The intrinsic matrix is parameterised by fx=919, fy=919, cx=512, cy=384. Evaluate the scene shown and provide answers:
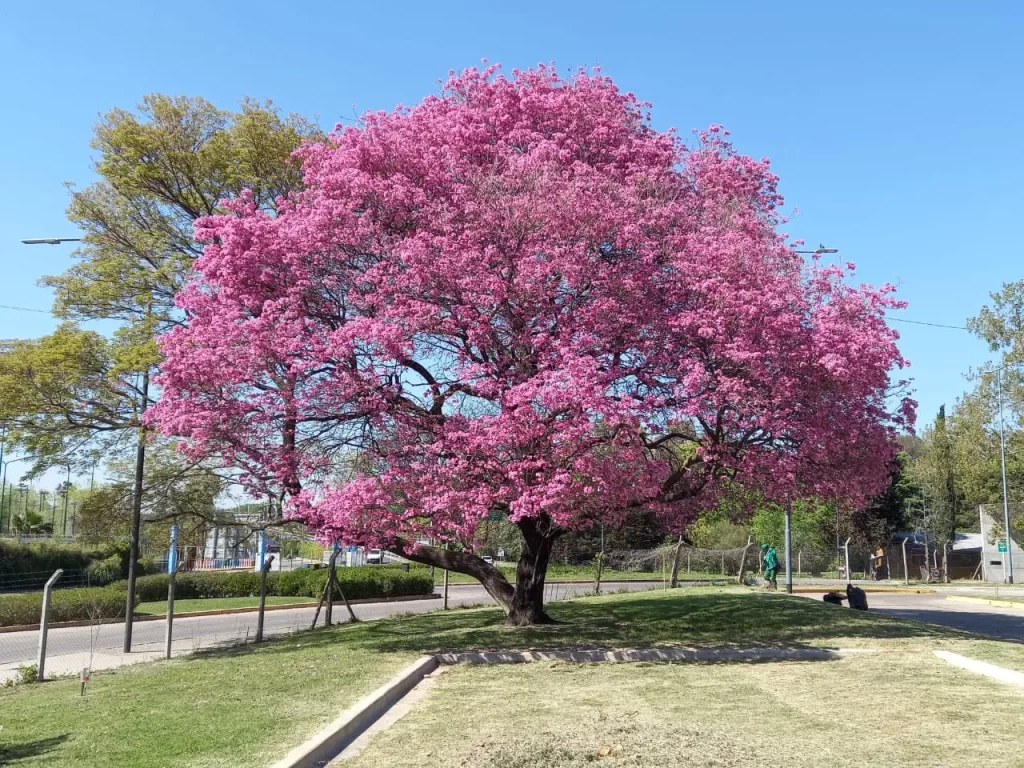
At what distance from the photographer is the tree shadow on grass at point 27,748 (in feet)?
24.0

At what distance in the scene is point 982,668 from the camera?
11.8m

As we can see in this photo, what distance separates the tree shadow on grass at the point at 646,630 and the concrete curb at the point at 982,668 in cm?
227

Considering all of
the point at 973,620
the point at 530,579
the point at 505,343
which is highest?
the point at 505,343

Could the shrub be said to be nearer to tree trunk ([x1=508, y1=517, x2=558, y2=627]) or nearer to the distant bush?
the distant bush

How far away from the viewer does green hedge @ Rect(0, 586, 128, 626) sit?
912 inches

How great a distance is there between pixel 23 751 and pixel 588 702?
17.8ft

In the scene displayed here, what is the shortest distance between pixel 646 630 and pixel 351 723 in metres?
9.46

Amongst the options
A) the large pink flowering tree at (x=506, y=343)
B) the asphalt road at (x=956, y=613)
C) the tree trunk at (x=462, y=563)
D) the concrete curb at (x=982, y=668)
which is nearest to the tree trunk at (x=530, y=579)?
the tree trunk at (x=462, y=563)

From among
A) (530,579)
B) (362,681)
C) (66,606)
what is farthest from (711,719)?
(66,606)

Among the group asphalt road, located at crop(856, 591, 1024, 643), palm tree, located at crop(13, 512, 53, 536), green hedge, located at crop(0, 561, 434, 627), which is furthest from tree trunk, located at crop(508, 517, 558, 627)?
palm tree, located at crop(13, 512, 53, 536)

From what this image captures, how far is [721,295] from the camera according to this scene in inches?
566

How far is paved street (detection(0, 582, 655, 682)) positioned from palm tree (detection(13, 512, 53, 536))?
132ft

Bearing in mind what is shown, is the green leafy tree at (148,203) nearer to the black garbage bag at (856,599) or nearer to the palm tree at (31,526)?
the black garbage bag at (856,599)

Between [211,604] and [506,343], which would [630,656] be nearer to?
[506,343]
